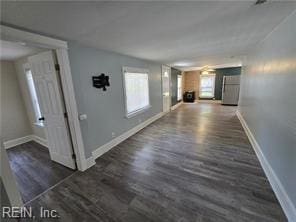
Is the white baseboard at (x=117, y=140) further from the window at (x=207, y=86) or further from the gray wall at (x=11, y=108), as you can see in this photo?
the window at (x=207, y=86)

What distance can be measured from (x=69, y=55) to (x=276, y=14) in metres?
3.08

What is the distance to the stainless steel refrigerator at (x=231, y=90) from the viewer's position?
808cm

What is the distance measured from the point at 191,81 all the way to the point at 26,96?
9.53 meters

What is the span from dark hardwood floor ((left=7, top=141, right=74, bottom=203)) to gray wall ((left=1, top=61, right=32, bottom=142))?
569mm

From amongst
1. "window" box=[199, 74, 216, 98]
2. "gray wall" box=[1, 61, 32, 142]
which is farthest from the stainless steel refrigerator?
"gray wall" box=[1, 61, 32, 142]

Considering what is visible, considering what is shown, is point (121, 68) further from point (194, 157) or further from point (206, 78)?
point (206, 78)

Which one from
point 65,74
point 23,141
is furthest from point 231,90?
point 23,141

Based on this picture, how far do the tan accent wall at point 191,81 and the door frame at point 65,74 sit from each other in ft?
30.4

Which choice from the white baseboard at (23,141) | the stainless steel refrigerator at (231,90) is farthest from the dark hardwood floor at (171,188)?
the stainless steel refrigerator at (231,90)

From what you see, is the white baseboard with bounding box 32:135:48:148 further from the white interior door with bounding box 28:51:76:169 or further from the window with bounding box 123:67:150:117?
the window with bounding box 123:67:150:117

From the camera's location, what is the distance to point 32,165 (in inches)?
114

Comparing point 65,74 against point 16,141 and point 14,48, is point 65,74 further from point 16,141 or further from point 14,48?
point 16,141

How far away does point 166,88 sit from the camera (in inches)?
268

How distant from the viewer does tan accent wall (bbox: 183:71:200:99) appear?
33.3ft
